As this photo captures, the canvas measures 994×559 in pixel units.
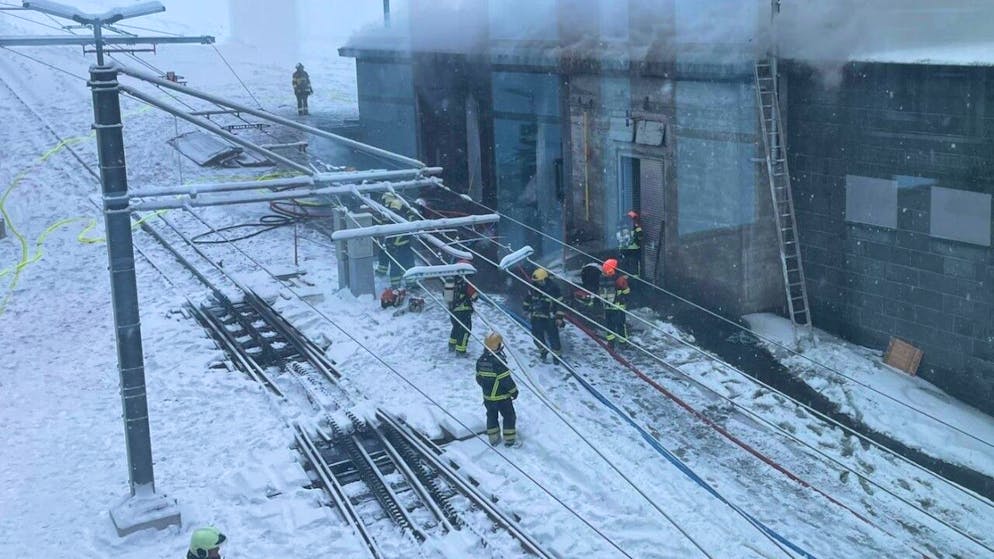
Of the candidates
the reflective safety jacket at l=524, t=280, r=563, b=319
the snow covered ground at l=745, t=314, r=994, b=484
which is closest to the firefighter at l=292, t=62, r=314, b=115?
the reflective safety jacket at l=524, t=280, r=563, b=319

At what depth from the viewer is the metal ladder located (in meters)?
13.2

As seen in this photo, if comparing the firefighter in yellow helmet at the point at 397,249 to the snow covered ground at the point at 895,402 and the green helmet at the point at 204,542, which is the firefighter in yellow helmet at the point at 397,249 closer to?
the snow covered ground at the point at 895,402

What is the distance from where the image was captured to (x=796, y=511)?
30.4ft

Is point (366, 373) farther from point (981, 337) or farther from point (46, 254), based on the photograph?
point (46, 254)

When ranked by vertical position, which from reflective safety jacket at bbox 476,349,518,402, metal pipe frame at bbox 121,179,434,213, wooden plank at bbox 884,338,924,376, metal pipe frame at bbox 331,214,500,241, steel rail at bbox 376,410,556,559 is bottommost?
steel rail at bbox 376,410,556,559

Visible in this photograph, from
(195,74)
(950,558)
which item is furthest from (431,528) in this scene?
(195,74)

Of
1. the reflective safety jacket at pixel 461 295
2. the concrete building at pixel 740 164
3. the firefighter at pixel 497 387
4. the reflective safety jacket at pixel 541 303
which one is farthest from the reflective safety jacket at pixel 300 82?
the firefighter at pixel 497 387

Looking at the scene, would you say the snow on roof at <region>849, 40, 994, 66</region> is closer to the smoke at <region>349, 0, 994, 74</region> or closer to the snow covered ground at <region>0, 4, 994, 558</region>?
the smoke at <region>349, 0, 994, 74</region>

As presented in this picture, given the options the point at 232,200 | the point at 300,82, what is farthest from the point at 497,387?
the point at 300,82

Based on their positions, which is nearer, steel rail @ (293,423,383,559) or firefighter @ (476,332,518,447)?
steel rail @ (293,423,383,559)

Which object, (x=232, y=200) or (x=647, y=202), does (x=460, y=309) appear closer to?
(x=232, y=200)

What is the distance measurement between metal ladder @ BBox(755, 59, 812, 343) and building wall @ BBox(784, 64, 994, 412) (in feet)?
0.59

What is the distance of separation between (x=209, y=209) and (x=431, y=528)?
47.6 ft

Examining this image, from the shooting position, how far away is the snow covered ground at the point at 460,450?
29.0 feet
